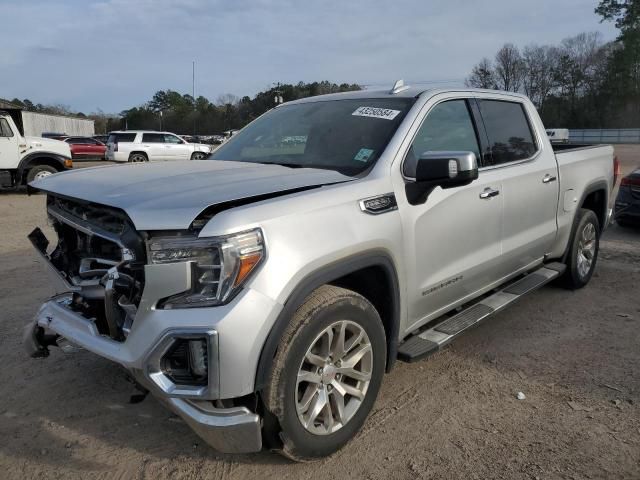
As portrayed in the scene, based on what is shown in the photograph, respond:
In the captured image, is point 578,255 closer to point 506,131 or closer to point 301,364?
point 506,131

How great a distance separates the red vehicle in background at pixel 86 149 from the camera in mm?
31359

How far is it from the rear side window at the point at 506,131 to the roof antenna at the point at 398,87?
68 cm

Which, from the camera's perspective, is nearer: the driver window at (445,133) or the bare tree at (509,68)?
the driver window at (445,133)

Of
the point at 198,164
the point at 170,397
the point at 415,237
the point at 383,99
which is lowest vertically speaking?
the point at 170,397

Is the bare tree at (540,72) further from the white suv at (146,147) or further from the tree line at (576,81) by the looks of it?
the white suv at (146,147)

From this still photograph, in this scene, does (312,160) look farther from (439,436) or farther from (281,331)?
(439,436)

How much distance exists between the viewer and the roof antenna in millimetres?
3769

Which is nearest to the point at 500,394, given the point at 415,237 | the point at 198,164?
the point at 415,237

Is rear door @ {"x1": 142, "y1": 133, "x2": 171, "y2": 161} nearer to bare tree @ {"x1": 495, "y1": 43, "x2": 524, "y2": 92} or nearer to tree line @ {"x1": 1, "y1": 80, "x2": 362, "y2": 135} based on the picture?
tree line @ {"x1": 1, "y1": 80, "x2": 362, "y2": 135}

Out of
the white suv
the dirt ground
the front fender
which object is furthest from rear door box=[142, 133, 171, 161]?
the dirt ground

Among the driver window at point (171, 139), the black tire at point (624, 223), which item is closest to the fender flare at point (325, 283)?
the black tire at point (624, 223)

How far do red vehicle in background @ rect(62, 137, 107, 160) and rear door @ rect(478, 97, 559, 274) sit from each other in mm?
30712

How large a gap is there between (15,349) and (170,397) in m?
2.48

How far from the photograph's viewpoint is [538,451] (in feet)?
9.37
